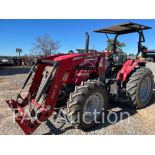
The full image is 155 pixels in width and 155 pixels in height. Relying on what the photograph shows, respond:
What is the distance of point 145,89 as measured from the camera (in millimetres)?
7289

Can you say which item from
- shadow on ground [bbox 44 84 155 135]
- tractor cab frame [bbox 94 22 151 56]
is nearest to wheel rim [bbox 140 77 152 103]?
shadow on ground [bbox 44 84 155 135]

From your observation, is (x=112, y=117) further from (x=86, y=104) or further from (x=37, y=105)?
(x=37, y=105)

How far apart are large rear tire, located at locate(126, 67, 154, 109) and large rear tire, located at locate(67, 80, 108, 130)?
4.03 feet

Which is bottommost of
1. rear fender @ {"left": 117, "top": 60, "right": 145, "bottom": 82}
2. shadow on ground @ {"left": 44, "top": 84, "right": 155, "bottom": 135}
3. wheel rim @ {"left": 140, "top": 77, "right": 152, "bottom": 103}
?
shadow on ground @ {"left": 44, "top": 84, "right": 155, "bottom": 135}

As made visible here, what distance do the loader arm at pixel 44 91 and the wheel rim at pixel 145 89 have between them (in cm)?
204

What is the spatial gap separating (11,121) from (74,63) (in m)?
2.17

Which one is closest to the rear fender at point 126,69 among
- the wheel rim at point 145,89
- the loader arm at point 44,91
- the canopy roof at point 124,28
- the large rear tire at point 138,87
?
the large rear tire at point 138,87

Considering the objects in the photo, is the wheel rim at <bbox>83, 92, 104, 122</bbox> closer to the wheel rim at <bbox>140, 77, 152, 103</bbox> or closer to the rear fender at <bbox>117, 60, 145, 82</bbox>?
the rear fender at <bbox>117, 60, 145, 82</bbox>

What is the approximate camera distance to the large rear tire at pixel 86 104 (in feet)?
16.3

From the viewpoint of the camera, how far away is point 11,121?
5.87m

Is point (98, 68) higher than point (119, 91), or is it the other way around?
point (98, 68)

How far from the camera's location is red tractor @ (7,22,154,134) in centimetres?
500

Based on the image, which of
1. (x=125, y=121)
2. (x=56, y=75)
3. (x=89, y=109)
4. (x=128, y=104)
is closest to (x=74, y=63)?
(x=56, y=75)
